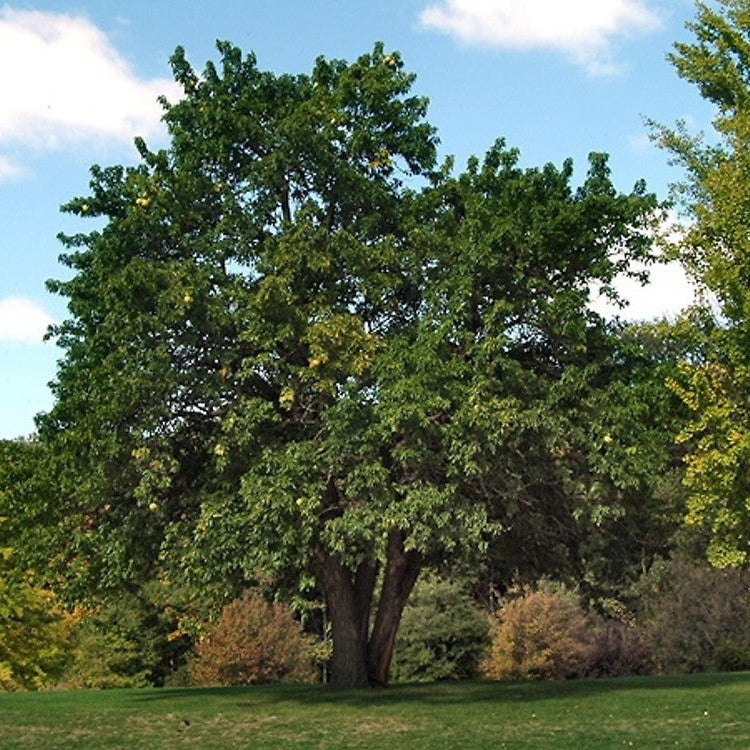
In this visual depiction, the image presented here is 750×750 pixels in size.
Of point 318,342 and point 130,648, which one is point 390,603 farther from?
point 130,648

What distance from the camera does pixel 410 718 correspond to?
18.8 metres

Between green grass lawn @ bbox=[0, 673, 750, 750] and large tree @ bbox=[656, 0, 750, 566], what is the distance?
3.64 m

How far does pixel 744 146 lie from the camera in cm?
2380

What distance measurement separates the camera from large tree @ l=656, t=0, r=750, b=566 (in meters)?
21.1

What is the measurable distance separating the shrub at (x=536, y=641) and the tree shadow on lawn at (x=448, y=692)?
1007 centimetres

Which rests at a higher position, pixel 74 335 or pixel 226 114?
Answer: pixel 226 114

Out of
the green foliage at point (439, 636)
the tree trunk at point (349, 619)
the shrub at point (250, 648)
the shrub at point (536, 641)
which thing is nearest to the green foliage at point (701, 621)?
the shrub at point (536, 641)

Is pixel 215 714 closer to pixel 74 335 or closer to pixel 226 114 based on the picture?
pixel 74 335

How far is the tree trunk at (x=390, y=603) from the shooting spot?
2361 centimetres

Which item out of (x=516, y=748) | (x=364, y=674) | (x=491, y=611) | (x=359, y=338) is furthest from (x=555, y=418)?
(x=491, y=611)

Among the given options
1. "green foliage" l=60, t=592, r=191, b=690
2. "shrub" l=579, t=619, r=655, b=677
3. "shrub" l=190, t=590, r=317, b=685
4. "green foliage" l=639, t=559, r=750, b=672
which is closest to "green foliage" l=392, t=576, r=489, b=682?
"shrub" l=190, t=590, r=317, b=685

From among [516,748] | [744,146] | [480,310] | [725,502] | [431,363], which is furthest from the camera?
[744,146]

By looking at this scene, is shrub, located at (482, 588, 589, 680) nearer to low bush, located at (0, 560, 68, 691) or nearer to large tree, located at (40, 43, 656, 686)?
low bush, located at (0, 560, 68, 691)

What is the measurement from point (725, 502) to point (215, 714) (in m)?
10.5
